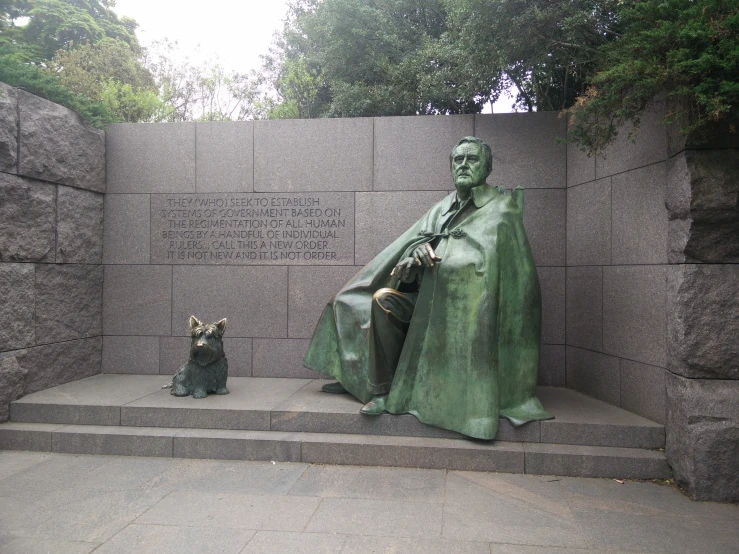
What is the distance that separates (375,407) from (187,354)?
310 centimetres

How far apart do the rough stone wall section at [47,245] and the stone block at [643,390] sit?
5.97 metres

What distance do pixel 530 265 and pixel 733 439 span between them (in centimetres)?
197

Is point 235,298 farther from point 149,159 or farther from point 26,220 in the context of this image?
point 26,220

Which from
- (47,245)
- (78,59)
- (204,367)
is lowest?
(204,367)

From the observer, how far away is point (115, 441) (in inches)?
200

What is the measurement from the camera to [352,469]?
4684 millimetres

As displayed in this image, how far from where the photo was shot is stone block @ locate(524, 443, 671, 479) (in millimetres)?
4461

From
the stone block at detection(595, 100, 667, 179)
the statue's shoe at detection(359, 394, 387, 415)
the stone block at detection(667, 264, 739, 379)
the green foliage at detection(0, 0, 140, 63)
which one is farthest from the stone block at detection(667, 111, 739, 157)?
the green foliage at detection(0, 0, 140, 63)

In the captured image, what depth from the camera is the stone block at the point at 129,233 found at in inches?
282

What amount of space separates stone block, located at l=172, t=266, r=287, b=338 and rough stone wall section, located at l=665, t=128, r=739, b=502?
4409 mm

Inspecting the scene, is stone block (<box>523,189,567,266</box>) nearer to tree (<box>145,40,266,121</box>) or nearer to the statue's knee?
the statue's knee

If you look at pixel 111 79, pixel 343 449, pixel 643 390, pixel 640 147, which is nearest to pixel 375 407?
pixel 343 449

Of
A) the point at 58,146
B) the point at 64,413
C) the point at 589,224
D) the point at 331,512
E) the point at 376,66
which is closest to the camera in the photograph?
the point at 331,512

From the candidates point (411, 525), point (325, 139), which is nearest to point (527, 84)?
point (325, 139)
